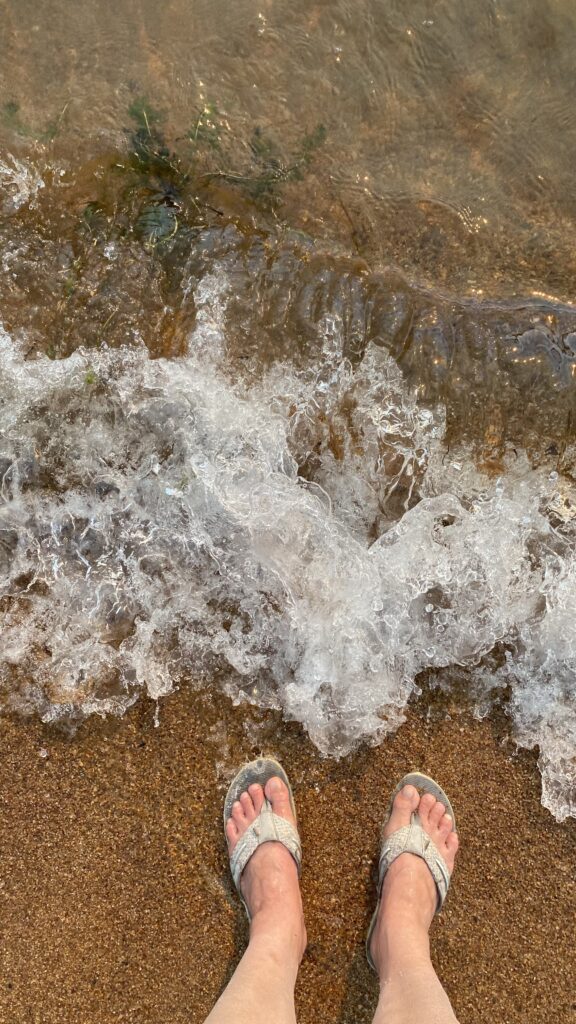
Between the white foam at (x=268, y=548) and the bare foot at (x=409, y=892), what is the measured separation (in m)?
0.35

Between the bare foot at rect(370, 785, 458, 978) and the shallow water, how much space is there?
0.37 metres

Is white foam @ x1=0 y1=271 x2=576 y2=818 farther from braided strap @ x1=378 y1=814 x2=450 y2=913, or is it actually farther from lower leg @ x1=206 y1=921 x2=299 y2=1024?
lower leg @ x1=206 y1=921 x2=299 y2=1024

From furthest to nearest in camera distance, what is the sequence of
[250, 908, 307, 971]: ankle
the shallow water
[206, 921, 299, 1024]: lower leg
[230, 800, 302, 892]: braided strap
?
the shallow water < [230, 800, 302, 892]: braided strap < [250, 908, 307, 971]: ankle < [206, 921, 299, 1024]: lower leg

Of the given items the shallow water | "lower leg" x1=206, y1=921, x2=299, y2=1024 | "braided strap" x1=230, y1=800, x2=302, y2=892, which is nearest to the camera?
"lower leg" x1=206, y1=921, x2=299, y2=1024

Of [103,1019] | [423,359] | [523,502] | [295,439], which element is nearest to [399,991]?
[103,1019]

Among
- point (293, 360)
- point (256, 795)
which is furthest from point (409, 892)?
point (293, 360)

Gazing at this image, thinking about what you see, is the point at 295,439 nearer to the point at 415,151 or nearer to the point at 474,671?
the point at 474,671

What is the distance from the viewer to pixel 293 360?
2.67 m

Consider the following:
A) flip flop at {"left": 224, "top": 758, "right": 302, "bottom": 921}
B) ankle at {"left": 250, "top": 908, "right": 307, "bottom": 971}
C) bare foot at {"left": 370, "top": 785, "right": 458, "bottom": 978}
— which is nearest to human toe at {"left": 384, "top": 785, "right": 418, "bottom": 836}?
bare foot at {"left": 370, "top": 785, "right": 458, "bottom": 978}

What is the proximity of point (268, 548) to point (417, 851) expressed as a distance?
1.33 meters

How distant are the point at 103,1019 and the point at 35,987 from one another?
0.93 feet

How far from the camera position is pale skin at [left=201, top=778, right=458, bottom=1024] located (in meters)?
2.13

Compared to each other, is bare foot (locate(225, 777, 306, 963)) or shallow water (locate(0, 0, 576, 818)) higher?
shallow water (locate(0, 0, 576, 818))

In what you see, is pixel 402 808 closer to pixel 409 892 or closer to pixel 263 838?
pixel 409 892
